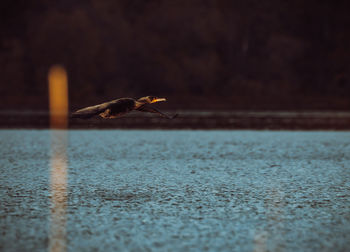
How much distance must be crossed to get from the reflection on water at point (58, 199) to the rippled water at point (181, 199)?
0.28 feet

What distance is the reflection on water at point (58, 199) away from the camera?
28.4 ft

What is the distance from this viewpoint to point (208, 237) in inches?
349

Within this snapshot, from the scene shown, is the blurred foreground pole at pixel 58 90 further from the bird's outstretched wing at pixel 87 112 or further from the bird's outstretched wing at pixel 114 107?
the bird's outstretched wing at pixel 87 112

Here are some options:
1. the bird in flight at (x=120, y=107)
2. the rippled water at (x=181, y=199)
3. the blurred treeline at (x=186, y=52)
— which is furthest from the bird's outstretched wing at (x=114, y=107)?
the blurred treeline at (x=186, y=52)

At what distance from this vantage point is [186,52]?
2250 inches

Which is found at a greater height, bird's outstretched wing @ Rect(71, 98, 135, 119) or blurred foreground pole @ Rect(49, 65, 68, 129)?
blurred foreground pole @ Rect(49, 65, 68, 129)

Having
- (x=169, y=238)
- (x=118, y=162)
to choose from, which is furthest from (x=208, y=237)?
(x=118, y=162)

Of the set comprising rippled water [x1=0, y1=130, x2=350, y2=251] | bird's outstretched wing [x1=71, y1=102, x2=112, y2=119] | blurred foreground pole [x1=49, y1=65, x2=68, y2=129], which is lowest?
rippled water [x1=0, y1=130, x2=350, y2=251]

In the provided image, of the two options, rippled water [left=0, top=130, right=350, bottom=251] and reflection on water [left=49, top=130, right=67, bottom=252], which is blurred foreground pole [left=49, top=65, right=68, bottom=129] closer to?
rippled water [left=0, top=130, right=350, bottom=251]

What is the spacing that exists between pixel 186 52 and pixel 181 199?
4600 cm

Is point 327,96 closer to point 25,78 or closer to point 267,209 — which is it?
point 25,78

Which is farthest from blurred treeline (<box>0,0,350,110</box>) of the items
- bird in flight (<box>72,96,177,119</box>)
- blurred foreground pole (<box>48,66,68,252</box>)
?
bird in flight (<box>72,96,177,119</box>)

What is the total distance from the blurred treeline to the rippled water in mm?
33050

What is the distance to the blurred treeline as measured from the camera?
5572 centimetres
